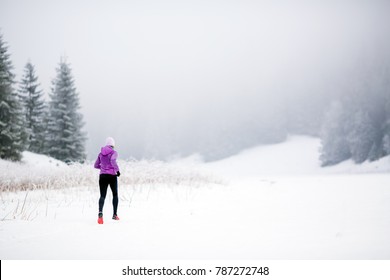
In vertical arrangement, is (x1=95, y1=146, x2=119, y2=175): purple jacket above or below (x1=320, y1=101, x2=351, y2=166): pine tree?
below

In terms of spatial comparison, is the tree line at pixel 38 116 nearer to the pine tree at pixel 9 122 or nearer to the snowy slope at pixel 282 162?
the pine tree at pixel 9 122

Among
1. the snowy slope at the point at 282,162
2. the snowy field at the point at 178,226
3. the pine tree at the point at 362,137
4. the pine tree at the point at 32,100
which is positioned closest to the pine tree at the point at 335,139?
the snowy slope at the point at 282,162

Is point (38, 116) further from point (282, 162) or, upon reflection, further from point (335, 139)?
point (335, 139)

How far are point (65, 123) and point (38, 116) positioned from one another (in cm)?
997

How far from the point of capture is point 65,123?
85.3 feet

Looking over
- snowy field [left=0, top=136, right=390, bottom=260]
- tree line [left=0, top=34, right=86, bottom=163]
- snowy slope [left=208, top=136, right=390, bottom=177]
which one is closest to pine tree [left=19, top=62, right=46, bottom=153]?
tree line [left=0, top=34, right=86, bottom=163]

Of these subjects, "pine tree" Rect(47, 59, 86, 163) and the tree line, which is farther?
"pine tree" Rect(47, 59, 86, 163)

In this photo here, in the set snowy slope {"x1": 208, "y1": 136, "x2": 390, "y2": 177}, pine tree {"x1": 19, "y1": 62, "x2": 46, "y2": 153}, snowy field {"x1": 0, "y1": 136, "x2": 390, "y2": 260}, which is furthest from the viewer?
snowy slope {"x1": 208, "y1": 136, "x2": 390, "y2": 177}

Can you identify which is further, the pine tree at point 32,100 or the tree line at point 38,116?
the pine tree at point 32,100

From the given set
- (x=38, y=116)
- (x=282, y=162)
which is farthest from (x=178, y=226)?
(x=282, y=162)

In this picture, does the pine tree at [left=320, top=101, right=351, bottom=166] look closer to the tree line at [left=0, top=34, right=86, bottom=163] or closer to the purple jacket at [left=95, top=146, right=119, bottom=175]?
the tree line at [left=0, top=34, right=86, bottom=163]

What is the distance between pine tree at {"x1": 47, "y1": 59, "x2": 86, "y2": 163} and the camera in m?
26.1

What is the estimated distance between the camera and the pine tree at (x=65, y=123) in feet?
85.5

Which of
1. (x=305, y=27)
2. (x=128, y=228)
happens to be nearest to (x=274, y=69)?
(x=305, y=27)
